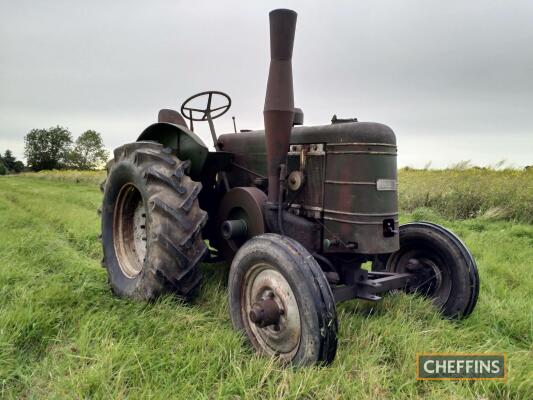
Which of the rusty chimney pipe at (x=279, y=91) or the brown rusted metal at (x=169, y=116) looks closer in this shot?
the rusty chimney pipe at (x=279, y=91)

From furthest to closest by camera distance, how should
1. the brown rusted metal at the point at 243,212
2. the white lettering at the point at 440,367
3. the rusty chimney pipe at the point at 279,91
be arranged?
1. the brown rusted metal at the point at 243,212
2. the rusty chimney pipe at the point at 279,91
3. the white lettering at the point at 440,367

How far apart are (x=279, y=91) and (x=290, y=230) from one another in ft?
3.16

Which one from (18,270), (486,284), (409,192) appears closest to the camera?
(18,270)

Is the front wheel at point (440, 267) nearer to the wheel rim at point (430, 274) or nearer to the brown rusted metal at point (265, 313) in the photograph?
the wheel rim at point (430, 274)

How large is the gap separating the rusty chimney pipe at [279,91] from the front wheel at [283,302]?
2.22ft

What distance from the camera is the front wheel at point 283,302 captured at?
6.73 feet

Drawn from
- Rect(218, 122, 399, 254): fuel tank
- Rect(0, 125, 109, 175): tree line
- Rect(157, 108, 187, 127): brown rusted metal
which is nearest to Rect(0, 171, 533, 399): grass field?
Rect(218, 122, 399, 254): fuel tank

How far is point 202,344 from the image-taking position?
2.32 metres

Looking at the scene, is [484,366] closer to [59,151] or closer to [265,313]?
[265,313]

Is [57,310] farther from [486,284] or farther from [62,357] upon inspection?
[486,284]

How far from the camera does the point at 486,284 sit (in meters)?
3.85

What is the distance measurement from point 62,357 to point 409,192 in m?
8.54

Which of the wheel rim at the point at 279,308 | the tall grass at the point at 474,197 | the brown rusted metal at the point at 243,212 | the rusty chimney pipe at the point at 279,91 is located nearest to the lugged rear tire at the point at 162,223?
the brown rusted metal at the point at 243,212

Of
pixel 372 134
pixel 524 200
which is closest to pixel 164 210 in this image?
pixel 372 134
